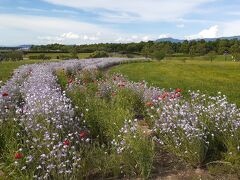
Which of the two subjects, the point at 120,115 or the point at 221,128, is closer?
the point at 221,128

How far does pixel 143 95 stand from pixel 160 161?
4.25 meters

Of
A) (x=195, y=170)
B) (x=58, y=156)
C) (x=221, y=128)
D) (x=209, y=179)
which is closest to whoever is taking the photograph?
(x=58, y=156)

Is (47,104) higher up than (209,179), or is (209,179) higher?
(47,104)

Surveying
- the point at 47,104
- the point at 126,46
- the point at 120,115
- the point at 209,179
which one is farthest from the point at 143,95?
the point at 126,46

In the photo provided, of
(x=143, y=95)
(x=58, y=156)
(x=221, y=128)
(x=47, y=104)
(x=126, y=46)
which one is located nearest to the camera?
(x=58, y=156)

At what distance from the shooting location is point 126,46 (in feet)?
366

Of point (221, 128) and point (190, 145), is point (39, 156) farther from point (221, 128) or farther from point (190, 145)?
point (221, 128)

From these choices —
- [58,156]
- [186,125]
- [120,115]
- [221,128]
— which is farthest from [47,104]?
[221,128]

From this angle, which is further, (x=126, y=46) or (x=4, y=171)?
(x=126, y=46)

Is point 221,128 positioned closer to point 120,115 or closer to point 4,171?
point 120,115

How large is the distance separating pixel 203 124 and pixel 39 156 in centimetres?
293

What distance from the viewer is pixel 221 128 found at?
661 cm

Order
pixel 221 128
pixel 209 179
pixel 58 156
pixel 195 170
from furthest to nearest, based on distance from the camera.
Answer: pixel 221 128, pixel 195 170, pixel 209 179, pixel 58 156

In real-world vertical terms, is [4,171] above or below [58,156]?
below
